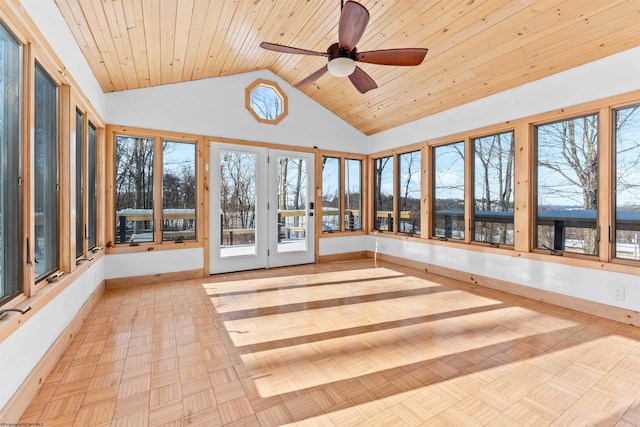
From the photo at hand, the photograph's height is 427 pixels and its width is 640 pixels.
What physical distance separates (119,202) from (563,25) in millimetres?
5411

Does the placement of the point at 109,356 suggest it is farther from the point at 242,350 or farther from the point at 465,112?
the point at 465,112

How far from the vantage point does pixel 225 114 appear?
475 centimetres

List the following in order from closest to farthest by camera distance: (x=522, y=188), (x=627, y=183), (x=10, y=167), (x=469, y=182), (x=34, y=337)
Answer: (x=10, y=167)
(x=34, y=337)
(x=627, y=183)
(x=522, y=188)
(x=469, y=182)

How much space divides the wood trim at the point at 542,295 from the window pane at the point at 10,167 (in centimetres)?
466

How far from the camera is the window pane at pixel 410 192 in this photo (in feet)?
17.3

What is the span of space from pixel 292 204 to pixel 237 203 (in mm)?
1006

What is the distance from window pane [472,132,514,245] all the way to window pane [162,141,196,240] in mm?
4219

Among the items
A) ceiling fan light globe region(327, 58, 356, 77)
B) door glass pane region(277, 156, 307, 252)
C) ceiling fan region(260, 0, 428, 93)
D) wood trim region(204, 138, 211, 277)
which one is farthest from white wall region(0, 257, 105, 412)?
door glass pane region(277, 156, 307, 252)

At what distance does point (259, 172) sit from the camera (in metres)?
5.08

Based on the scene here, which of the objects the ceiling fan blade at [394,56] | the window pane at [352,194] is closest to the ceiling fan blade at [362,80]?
the ceiling fan blade at [394,56]

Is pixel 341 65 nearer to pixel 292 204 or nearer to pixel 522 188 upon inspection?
pixel 522 188

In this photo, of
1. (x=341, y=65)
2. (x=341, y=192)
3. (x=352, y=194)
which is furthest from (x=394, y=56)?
(x=352, y=194)

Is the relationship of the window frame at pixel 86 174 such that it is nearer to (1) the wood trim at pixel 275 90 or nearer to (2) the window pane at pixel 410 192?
(1) the wood trim at pixel 275 90

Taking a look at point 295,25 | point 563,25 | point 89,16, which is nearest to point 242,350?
point 89,16
